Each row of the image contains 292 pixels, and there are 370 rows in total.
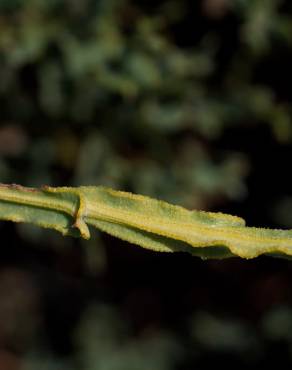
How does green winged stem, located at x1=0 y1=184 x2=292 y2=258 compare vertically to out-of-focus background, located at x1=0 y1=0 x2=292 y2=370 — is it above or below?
below

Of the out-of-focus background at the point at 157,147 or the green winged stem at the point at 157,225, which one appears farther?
the out-of-focus background at the point at 157,147

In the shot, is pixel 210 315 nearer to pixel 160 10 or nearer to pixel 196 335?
pixel 196 335

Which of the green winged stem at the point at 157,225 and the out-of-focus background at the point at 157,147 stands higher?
the out-of-focus background at the point at 157,147

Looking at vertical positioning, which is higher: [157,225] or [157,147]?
[157,147]

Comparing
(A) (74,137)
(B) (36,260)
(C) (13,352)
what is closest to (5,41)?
(A) (74,137)
